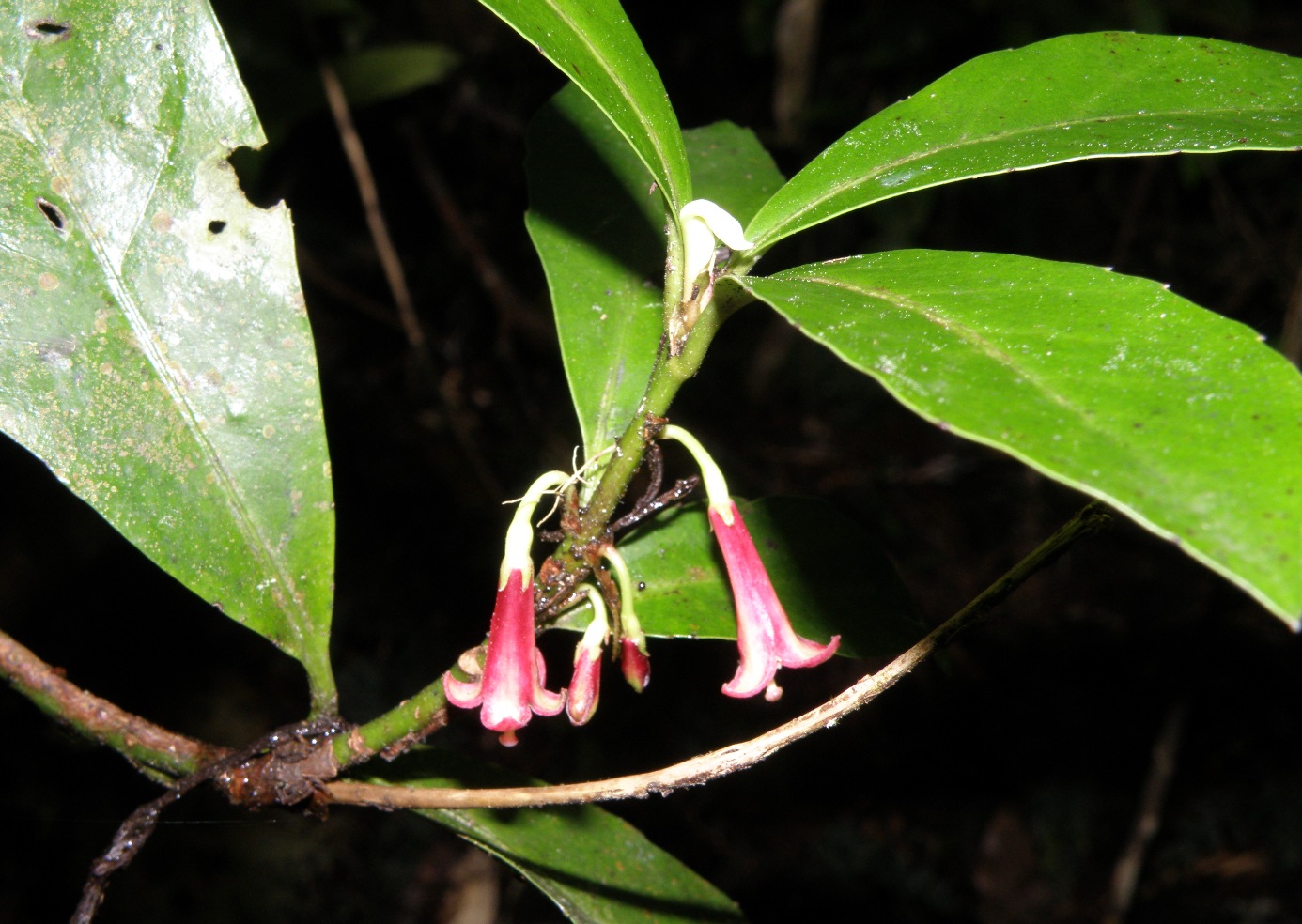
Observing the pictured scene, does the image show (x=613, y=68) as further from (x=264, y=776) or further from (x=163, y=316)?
(x=264, y=776)

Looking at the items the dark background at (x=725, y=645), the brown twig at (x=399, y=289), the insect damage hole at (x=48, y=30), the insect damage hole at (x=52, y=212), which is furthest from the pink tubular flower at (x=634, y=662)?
the brown twig at (x=399, y=289)

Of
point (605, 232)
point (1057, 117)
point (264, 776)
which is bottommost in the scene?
point (264, 776)

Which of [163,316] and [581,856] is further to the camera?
[581,856]

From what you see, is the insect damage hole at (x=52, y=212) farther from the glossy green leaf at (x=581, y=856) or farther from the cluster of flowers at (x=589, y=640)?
the glossy green leaf at (x=581, y=856)

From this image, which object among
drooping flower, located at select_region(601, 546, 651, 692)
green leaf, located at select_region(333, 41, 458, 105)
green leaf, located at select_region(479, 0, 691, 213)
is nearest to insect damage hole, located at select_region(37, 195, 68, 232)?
green leaf, located at select_region(479, 0, 691, 213)

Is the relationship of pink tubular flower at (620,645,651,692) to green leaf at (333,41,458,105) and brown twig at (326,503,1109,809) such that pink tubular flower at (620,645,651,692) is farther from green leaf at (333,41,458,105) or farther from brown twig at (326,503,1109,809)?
green leaf at (333,41,458,105)

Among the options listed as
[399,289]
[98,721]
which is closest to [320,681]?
[98,721]

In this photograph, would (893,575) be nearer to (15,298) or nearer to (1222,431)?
(1222,431)

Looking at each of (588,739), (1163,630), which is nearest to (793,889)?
(588,739)
